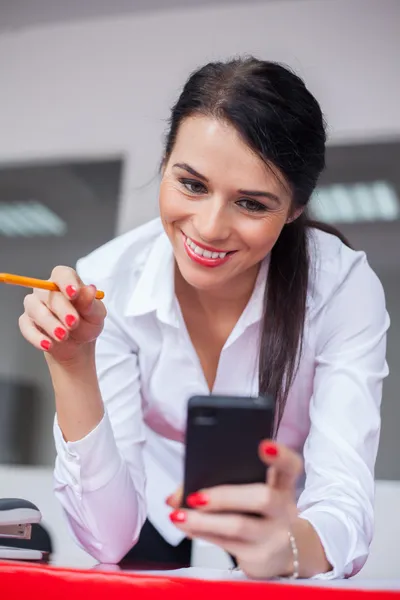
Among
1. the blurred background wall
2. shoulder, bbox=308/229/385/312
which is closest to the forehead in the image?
shoulder, bbox=308/229/385/312

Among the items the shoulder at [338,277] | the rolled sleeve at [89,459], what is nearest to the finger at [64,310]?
the rolled sleeve at [89,459]

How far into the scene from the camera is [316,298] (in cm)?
121

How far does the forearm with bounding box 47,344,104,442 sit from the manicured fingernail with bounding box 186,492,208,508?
324 mm

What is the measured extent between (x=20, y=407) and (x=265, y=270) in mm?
1408

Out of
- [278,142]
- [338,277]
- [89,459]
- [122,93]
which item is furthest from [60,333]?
[122,93]

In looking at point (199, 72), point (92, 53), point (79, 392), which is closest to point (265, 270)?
point (199, 72)

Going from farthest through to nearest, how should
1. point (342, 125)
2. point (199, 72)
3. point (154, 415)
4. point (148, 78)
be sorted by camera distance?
1. point (148, 78)
2. point (342, 125)
3. point (154, 415)
4. point (199, 72)

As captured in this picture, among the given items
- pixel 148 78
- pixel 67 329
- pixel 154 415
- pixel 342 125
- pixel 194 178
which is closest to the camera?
pixel 67 329

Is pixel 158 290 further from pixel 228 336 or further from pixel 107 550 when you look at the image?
pixel 107 550

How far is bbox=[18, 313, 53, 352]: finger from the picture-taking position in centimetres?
88

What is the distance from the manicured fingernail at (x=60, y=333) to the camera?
859 mm

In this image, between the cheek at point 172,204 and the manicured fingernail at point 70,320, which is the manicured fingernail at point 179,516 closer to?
the manicured fingernail at point 70,320

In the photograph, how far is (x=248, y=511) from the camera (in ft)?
2.14

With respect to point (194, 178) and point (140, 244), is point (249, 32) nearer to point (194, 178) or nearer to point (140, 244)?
point (140, 244)
